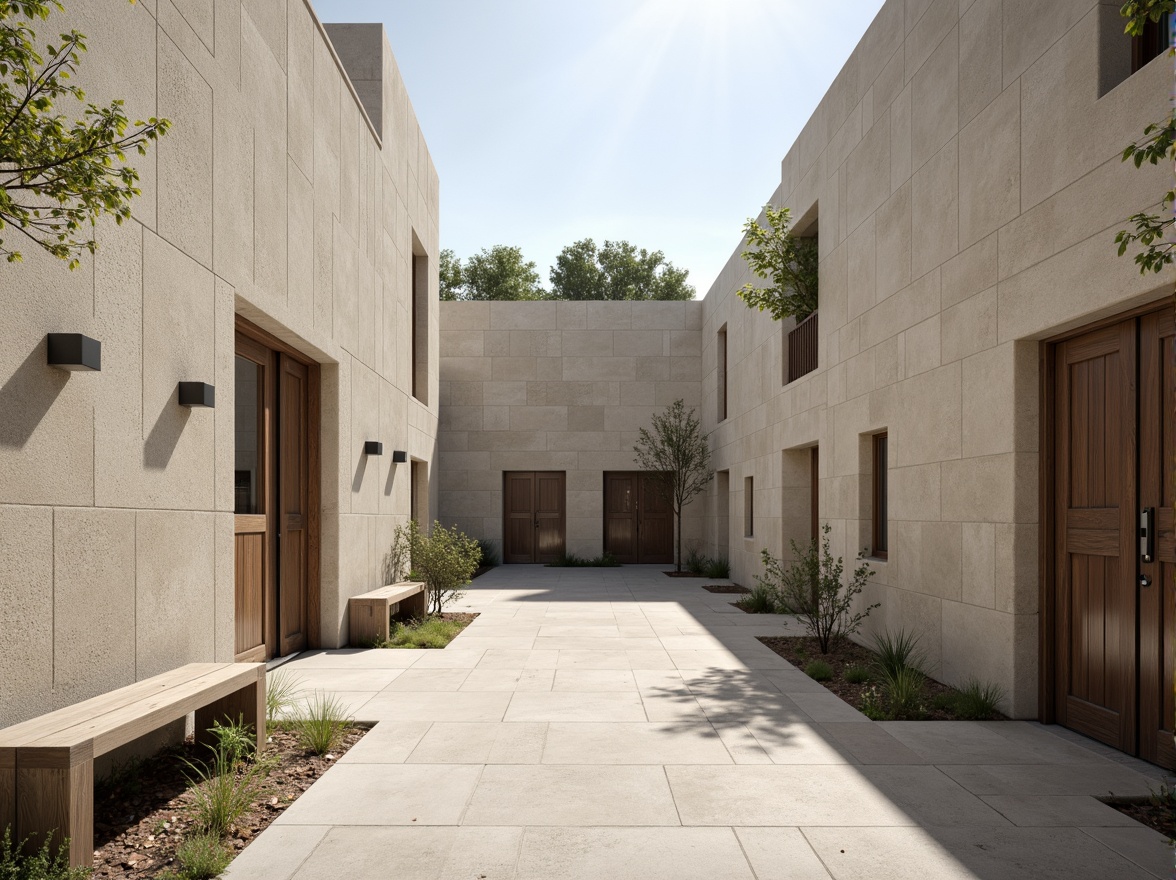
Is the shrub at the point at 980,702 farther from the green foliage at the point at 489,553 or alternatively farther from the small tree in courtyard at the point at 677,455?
the green foliage at the point at 489,553

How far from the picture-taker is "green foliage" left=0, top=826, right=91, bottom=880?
9.08 ft

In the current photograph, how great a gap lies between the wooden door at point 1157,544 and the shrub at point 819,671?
8.28 feet

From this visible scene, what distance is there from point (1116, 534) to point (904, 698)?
5.75 ft

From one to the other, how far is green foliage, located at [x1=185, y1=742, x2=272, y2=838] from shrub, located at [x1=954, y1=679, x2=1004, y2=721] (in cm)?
437

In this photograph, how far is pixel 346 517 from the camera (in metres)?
8.38

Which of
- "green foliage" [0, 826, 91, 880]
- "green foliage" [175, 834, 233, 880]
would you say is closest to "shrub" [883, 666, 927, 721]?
"green foliage" [175, 834, 233, 880]

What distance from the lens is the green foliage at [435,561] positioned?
32.9 ft

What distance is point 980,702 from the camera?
18.3 feet

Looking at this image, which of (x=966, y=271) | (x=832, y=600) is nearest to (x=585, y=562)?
(x=832, y=600)

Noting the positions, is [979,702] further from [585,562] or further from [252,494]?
[585,562]

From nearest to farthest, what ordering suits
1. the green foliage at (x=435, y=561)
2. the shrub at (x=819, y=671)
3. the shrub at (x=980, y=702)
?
the shrub at (x=980, y=702)
the shrub at (x=819, y=671)
the green foliage at (x=435, y=561)

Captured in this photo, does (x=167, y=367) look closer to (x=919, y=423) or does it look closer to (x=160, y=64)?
(x=160, y=64)

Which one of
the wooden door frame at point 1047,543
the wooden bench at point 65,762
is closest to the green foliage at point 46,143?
the wooden bench at point 65,762

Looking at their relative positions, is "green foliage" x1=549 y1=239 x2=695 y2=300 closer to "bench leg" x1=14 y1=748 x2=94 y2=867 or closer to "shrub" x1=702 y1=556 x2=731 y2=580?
"shrub" x1=702 y1=556 x2=731 y2=580
